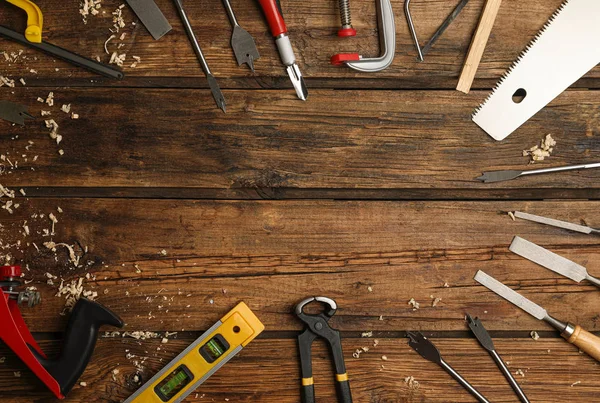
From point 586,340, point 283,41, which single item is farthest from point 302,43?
point 586,340

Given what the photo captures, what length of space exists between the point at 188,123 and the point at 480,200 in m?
0.65

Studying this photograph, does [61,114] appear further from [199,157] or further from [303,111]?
[303,111]

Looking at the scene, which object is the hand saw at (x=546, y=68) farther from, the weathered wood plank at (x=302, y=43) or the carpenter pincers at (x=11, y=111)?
the carpenter pincers at (x=11, y=111)

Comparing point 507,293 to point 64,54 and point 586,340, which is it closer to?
point 586,340

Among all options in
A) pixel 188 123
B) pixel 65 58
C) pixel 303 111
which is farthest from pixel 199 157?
pixel 65 58

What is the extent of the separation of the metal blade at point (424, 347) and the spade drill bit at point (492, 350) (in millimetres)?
93

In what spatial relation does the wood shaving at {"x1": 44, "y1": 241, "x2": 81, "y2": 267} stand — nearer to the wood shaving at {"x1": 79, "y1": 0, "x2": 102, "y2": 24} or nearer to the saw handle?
the wood shaving at {"x1": 79, "y1": 0, "x2": 102, "y2": 24}

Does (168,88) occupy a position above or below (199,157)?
above

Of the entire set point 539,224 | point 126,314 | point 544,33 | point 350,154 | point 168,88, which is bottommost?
point 126,314

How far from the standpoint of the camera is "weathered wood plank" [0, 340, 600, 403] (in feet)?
3.70

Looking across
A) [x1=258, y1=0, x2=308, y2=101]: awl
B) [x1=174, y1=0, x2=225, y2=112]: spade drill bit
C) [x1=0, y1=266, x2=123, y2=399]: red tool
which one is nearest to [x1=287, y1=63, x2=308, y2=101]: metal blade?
[x1=258, y1=0, x2=308, y2=101]: awl

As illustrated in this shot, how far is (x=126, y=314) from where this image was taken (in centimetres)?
113

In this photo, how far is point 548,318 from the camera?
3.67 ft

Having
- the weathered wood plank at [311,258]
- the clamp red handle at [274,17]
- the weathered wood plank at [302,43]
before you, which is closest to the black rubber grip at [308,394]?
the weathered wood plank at [311,258]
